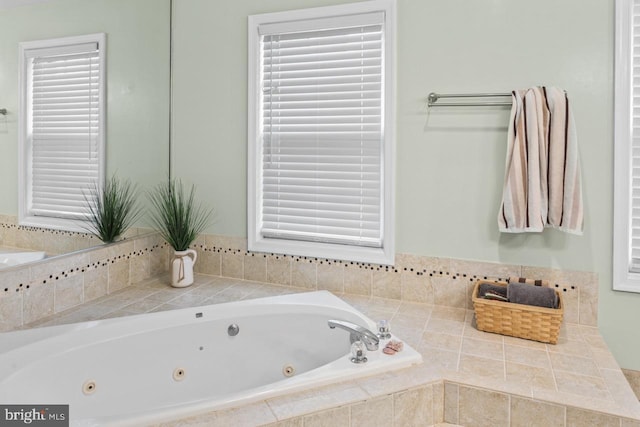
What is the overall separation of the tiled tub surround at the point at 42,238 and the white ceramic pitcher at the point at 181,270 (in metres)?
0.44

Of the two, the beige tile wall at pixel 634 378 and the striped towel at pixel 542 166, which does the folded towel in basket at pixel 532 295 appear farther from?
the beige tile wall at pixel 634 378

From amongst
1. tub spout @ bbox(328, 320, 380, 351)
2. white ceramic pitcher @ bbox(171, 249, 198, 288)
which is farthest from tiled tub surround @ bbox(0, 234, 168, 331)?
tub spout @ bbox(328, 320, 380, 351)

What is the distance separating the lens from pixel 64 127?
7.00 feet

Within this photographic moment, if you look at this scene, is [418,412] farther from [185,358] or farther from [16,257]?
[16,257]

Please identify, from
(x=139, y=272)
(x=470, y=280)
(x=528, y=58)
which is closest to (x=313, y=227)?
(x=470, y=280)

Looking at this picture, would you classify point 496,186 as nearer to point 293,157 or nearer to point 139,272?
point 293,157

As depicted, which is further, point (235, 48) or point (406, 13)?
point (235, 48)

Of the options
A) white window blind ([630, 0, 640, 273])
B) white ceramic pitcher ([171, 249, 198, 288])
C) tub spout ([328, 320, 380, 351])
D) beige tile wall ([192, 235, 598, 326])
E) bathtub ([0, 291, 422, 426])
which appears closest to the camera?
bathtub ([0, 291, 422, 426])

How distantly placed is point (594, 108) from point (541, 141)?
0.30 meters

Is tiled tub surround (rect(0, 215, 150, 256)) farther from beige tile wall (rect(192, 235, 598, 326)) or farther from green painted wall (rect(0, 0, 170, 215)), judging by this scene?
beige tile wall (rect(192, 235, 598, 326))

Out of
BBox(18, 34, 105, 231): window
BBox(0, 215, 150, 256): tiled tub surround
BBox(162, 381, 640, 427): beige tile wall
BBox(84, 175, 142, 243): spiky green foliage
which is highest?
BBox(18, 34, 105, 231): window

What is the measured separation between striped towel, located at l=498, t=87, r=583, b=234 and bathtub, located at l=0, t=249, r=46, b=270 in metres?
2.31

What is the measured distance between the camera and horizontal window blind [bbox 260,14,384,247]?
92.7 inches

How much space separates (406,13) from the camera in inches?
88.0
